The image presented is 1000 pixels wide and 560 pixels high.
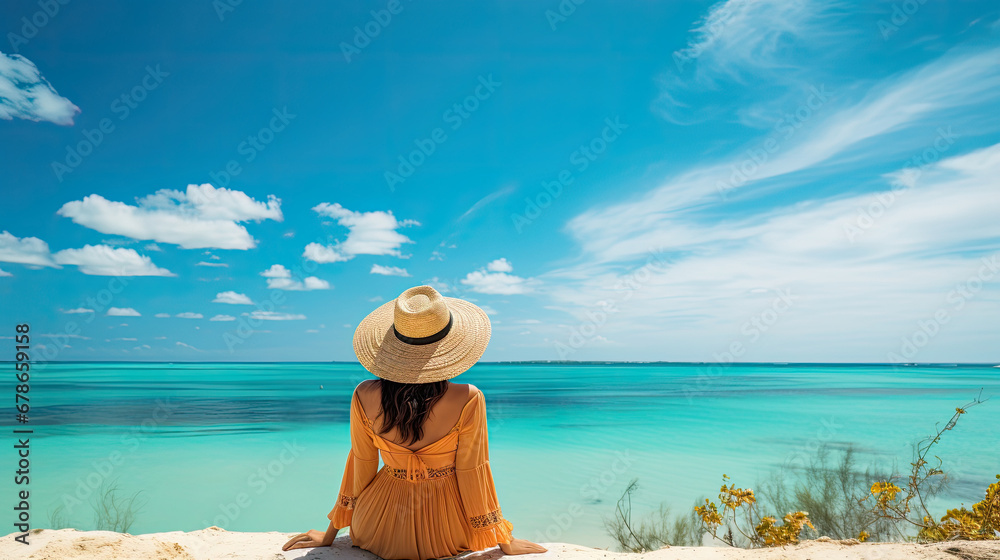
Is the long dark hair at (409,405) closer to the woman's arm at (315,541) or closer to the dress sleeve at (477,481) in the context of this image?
the dress sleeve at (477,481)

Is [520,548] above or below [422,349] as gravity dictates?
below

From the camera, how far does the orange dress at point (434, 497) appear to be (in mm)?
2453

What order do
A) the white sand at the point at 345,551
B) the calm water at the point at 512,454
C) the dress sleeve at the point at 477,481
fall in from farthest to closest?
the calm water at the point at 512,454, the dress sleeve at the point at 477,481, the white sand at the point at 345,551

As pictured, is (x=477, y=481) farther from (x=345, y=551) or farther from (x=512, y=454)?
(x=512, y=454)

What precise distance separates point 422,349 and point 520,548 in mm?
1231

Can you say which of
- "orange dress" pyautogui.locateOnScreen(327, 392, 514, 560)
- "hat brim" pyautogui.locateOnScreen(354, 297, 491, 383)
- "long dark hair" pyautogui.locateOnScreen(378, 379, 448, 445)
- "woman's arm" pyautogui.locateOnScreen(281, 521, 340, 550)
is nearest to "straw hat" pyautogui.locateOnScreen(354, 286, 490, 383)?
"hat brim" pyautogui.locateOnScreen(354, 297, 491, 383)

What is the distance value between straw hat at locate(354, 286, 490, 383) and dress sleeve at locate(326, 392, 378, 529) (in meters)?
0.29

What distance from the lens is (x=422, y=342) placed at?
240cm

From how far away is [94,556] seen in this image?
234 cm

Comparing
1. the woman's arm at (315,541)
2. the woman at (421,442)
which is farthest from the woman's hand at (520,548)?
the woman's arm at (315,541)

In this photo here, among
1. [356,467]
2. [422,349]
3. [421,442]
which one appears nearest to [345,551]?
[356,467]

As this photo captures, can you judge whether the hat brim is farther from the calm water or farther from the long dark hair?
the calm water

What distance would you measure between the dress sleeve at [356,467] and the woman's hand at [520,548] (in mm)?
809

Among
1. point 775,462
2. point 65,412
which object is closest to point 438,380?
point 775,462
